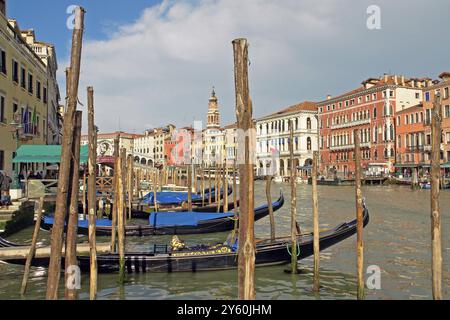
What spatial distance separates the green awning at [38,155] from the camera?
14.4 m

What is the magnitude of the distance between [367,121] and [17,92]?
1351 inches

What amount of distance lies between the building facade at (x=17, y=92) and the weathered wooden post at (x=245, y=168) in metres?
→ 12.7

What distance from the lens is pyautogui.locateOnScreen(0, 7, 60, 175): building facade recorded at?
14.7 metres

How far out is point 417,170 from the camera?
3750 centimetres

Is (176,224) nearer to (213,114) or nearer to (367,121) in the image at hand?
(367,121)

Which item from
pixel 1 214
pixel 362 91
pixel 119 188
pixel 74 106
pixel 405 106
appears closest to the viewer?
pixel 74 106

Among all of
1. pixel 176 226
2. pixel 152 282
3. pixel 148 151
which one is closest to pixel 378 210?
pixel 176 226

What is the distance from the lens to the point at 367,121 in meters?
43.2

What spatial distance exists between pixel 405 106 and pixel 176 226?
34.2 meters

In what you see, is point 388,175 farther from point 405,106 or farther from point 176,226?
point 176,226

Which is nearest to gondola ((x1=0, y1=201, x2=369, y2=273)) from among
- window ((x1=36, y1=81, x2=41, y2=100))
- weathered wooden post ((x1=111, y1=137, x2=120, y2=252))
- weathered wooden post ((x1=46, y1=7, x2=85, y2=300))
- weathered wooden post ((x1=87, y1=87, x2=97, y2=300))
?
weathered wooden post ((x1=111, y1=137, x2=120, y2=252))

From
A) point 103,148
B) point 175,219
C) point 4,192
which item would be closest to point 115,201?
point 175,219

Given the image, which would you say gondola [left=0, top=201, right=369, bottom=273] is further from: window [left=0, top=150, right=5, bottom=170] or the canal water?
window [left=0, top=150, right=5, bottom=170]

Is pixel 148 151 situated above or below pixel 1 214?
above
